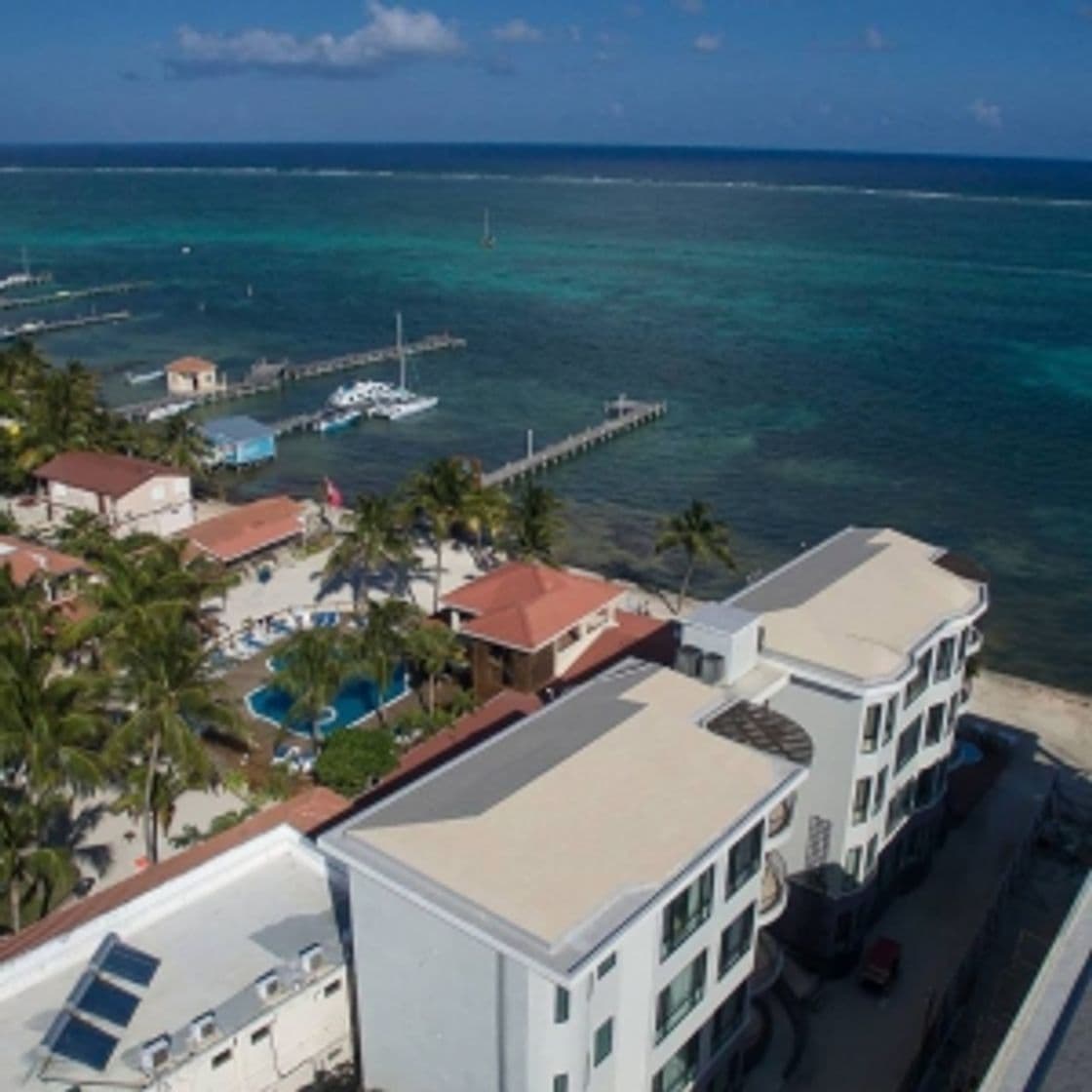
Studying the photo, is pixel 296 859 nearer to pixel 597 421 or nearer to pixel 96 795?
pixel 96 795

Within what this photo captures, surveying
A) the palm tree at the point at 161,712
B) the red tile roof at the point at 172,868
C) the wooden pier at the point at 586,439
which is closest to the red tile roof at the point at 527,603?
the red tile roof at the point at 172,868

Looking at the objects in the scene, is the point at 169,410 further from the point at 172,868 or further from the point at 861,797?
the point at 861,797

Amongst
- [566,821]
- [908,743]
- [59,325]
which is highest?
[566,821]

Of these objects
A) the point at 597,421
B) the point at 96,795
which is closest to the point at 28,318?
the point at 597,421

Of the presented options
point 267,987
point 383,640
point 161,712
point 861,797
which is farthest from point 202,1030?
point 383,640

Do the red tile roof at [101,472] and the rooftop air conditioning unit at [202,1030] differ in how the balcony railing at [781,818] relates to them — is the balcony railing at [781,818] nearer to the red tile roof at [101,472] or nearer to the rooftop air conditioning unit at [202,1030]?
the rooftop air conditioning unit at [202,1030]

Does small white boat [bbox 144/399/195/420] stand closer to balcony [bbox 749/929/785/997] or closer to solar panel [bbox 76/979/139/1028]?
solar panel [bbox 76/979/139/1028]
